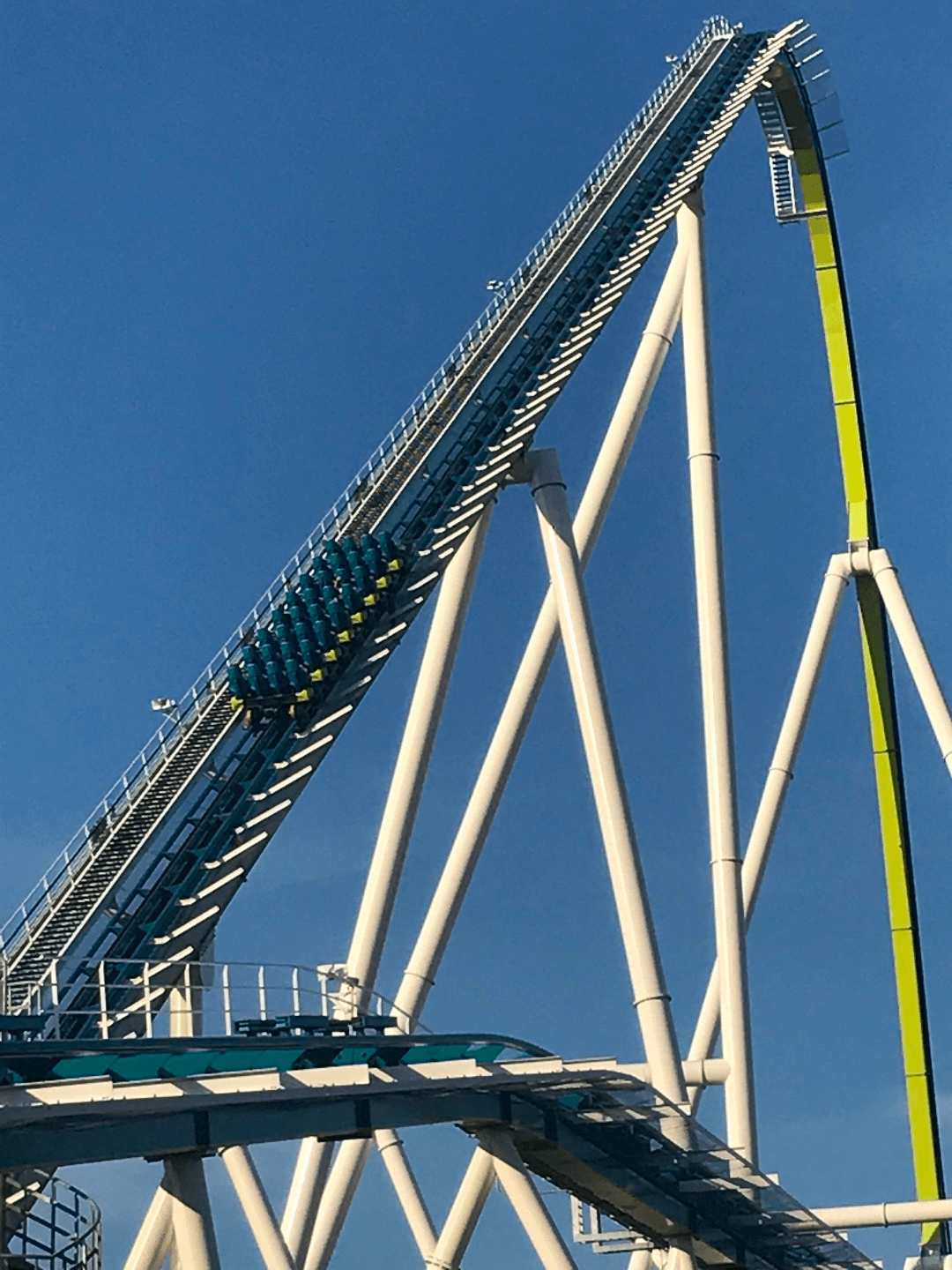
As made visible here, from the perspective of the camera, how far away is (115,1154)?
1415cm

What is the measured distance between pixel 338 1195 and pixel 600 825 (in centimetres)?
398

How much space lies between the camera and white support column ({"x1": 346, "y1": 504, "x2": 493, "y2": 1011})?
2314cm

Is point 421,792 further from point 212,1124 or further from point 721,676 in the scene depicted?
point 212,1124

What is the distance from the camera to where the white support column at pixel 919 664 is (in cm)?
3050

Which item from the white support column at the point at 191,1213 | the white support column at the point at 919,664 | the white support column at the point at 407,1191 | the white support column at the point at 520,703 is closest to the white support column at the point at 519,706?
the white support column at the point at 520,703

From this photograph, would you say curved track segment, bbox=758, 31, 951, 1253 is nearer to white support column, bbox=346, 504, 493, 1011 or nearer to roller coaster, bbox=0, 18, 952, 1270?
roller coaster, bbox=0, 18, 952, 1270

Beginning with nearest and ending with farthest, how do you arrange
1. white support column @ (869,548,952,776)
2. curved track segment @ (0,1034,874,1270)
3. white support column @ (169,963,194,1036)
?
curved track segment @ (0,1034,874,1270)
white support column @ (169,963,194,1036)
white support column @ (869,548,952,776)

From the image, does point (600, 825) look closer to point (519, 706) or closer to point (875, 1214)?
point (519, 706)

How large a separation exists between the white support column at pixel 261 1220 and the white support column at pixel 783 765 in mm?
7147

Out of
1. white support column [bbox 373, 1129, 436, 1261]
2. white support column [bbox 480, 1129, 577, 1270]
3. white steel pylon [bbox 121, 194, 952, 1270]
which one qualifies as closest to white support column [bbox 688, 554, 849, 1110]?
white steel pylon [bbox 121, 194, 952, 1270]

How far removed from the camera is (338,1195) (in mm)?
22797

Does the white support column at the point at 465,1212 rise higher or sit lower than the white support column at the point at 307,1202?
lower

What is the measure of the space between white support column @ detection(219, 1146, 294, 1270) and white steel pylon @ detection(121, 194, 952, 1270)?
0.02 m

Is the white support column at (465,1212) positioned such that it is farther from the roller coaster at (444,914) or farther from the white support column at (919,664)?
the white support column at (919,664)
